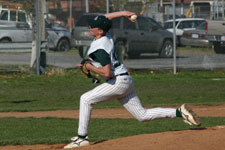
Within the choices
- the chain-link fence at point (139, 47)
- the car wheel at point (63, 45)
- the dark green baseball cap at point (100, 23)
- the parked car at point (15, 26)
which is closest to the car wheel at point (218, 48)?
the chain-link fence at point (139, 47)

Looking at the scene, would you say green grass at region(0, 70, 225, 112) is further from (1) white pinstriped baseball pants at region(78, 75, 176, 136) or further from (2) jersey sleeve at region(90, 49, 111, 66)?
(2) jersey sleeve at region(90, 49, 111, 66)

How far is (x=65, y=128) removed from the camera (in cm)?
973

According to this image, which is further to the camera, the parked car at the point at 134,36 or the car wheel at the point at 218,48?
the parked car at the point at 134,36

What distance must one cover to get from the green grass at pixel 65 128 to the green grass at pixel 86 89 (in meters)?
2.23

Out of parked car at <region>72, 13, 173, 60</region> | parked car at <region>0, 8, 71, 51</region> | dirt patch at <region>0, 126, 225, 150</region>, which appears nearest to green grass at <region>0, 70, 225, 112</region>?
parked car at <region>72, 13, 173, 60</region>

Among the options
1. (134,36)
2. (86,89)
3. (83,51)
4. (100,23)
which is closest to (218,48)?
(134,36)

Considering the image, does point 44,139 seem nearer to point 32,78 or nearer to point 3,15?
point 32,78

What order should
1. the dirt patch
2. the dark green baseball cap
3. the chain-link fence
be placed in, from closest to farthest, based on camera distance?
the dirt patch
the dark green baseball cap
the chain-link fence

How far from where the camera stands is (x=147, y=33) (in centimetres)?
2159

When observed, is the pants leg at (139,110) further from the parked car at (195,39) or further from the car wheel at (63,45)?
the car wheel at (63,45)

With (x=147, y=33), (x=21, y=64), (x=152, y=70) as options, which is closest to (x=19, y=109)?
(x=21, y=64)

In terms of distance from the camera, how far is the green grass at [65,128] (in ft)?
28.1

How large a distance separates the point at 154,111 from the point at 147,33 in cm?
1450

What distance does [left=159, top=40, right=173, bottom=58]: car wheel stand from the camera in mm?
21609
